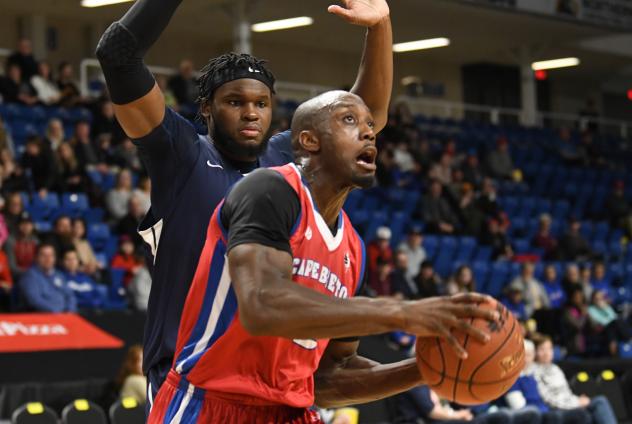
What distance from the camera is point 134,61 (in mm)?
3635

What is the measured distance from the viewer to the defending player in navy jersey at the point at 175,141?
3.63 metres

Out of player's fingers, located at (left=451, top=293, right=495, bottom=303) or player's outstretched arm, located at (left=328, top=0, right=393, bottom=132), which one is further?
player's outstretched arm, located at (left=328, top=0, right=393, bottom=132)

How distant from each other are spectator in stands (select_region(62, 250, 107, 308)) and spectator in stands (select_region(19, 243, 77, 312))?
0.48 meters

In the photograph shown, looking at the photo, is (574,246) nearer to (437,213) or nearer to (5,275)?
(437,213)

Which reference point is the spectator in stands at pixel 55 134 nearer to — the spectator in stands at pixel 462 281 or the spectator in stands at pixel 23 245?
the spectator in stands at pixel 23 245

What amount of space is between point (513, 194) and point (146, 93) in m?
18.7

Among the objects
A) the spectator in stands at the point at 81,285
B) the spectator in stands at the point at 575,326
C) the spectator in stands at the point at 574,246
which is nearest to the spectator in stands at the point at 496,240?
the spectator in stands at the point at 574,246

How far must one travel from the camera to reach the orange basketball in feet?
9.89

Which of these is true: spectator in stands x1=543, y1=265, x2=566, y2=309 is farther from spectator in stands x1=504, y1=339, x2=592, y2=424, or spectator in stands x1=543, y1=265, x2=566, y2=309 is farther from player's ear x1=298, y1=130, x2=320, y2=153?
player's ear x1=298, y1=130, x2=320, y2=153

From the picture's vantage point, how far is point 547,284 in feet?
58.2

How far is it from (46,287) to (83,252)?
4.52 ft

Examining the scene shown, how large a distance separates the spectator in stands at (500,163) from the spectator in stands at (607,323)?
4875mm

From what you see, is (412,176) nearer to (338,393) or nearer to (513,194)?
(513,194)

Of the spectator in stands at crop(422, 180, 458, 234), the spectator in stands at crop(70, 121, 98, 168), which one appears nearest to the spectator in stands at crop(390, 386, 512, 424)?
the spectator in stands at crop(70, 121, 98, 168)
